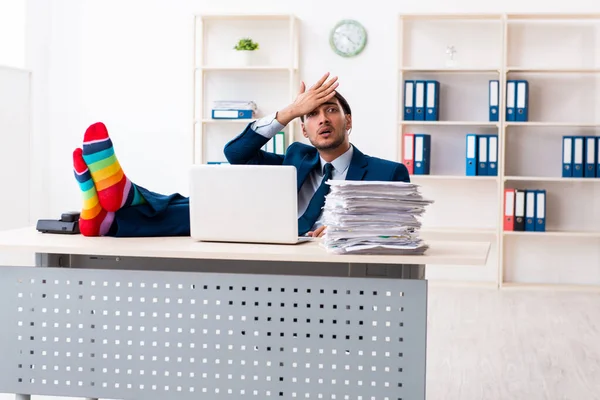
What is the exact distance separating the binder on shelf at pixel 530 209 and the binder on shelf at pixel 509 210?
0.29 ft

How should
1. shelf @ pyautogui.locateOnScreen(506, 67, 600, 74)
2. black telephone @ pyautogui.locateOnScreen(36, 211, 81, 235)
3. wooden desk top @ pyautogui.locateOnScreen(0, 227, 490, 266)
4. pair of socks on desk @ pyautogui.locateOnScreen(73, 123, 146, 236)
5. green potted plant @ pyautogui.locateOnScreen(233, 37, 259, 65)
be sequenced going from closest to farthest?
wooden desk top @ pyautogui.locateOnScreen(0, 227, 490, 266) → pair of socks on desk @ pyautogui.locateOnScreen(73, 123, 146, 236) → black telephone @ pyautogui.locateOnScreen(36, 211, 81, 235) → shelf @ pyautogui.locateOnScreen(506, 67, 600, 74) → green potted plant @ pyautogui.locateOnScreen(233, 37, 259, 65)

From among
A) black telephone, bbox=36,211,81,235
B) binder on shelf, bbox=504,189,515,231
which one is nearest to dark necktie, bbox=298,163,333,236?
black telephone, bbox=36,211,81,235

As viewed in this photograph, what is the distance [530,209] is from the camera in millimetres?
5855

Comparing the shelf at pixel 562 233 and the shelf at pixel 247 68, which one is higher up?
the shelf at pixel 247 68

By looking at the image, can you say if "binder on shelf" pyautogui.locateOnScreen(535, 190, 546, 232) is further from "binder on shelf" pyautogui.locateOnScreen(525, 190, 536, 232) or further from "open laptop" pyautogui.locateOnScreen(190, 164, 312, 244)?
"open laptop" pyautogui.locateOnScreen(190, 164, 312, 244)

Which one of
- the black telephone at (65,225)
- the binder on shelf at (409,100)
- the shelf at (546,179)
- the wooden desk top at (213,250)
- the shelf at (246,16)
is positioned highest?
the shelf at (246,16)

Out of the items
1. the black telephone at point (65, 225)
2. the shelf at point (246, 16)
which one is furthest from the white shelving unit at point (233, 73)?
the black telephone at point (65, 225)

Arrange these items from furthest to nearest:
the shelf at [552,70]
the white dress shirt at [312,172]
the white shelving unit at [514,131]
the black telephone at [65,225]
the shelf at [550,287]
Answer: the white shelving unit at [514,131]
the shelf at [550,287]
the shelf at [552,70]
the white dress shirt at [312,172]
the black telephone at [65,225]

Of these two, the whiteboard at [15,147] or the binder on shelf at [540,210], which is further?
the whiteboard at [15,147]

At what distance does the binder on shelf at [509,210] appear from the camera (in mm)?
5863

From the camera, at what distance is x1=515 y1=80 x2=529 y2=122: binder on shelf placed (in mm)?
5801

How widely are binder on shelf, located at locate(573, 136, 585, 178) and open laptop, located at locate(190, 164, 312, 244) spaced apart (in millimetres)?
3773

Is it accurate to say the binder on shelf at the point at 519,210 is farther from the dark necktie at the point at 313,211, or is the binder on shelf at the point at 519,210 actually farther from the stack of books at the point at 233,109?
the dark necktie at the point at 313,211

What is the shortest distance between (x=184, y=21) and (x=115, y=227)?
3933 millimetres
